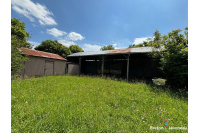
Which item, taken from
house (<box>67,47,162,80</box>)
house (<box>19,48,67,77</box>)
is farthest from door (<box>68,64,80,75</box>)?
house (<box>19,48,67,77</box>)

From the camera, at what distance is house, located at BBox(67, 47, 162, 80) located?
8836mm

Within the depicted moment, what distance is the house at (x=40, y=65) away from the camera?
23.9 feet

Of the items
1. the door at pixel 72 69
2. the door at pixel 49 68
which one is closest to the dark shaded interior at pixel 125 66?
the door at pixel 72 69

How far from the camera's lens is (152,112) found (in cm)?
218

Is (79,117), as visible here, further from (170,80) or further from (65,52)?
(65,52)

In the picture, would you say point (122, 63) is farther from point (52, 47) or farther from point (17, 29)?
point (17, 29)

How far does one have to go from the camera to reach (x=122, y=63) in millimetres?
11570

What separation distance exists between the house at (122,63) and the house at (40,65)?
4.77 ft

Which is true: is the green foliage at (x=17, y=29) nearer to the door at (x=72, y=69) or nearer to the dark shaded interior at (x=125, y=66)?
the door at (x=72, y=69)

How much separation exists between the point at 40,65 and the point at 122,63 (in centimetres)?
1048

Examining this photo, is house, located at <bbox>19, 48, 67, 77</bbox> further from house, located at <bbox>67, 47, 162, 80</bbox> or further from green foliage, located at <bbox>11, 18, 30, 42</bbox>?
green foliage, located at <bbox>11, 18, 30, 42</bbox>

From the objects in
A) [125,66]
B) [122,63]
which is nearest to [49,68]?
[122,63]

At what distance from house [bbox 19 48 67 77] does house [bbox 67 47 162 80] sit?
57.3 inches
